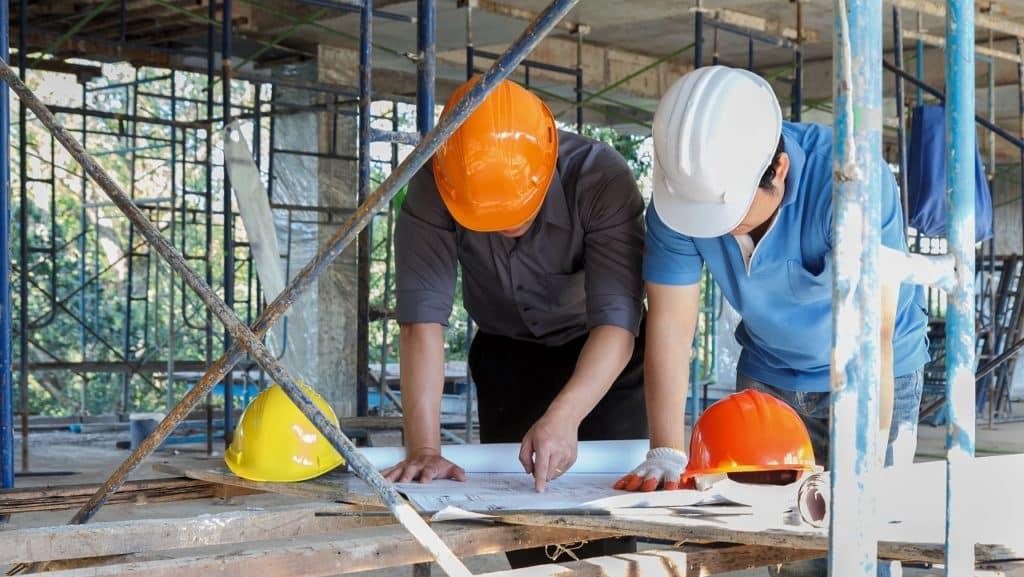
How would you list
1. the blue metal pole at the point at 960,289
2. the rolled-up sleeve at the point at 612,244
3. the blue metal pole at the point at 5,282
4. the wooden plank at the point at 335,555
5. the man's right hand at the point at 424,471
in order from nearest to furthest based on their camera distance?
1. the blue metal pole at the point at 960,289
2. the wooden plank at the point at 335,555
3. the man's right hand at the point at 424,471
4. the rolled-up sleeve at the point at 612,244
5. the blue metal pole at the point at 5,282

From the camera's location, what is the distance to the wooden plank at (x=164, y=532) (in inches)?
90.4

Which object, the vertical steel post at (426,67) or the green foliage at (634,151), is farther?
the green foliage at (634,151)

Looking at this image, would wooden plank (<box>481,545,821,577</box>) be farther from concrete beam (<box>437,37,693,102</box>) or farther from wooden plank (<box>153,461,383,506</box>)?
concrete beam (<box>437,37,693,102</box>)

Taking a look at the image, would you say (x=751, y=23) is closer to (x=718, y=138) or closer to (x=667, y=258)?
(x=667, y=258)

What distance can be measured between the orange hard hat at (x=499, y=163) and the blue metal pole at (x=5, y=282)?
4.84ft

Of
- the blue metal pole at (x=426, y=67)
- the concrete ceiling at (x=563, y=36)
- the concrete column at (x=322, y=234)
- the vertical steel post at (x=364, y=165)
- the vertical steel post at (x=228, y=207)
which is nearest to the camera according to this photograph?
the blue metal pole at (x=426, y=67)

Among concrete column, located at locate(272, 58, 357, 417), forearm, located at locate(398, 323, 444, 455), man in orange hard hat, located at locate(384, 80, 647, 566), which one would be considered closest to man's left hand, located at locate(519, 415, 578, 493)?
man in orange hard hat, located at locate(384, 80, 647, 566)

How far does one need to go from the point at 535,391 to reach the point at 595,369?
0.74 meters

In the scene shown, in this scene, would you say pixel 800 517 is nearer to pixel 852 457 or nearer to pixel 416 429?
pixel 852 457

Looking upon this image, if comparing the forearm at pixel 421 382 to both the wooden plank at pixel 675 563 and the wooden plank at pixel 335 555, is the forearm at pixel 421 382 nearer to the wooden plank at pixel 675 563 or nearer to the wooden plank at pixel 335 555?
the wooden plank at pixel 335 555

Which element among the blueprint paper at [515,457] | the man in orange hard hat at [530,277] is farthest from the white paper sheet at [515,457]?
the man in orange hard hat at [530,277]

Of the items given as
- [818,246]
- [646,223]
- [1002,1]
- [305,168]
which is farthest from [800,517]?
[305,168]

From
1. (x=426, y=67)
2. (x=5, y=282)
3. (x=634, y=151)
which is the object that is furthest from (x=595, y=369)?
(x=634, y=151)

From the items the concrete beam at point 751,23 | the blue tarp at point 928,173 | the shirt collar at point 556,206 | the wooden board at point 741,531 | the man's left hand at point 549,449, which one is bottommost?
the wooden board at point 741,531
